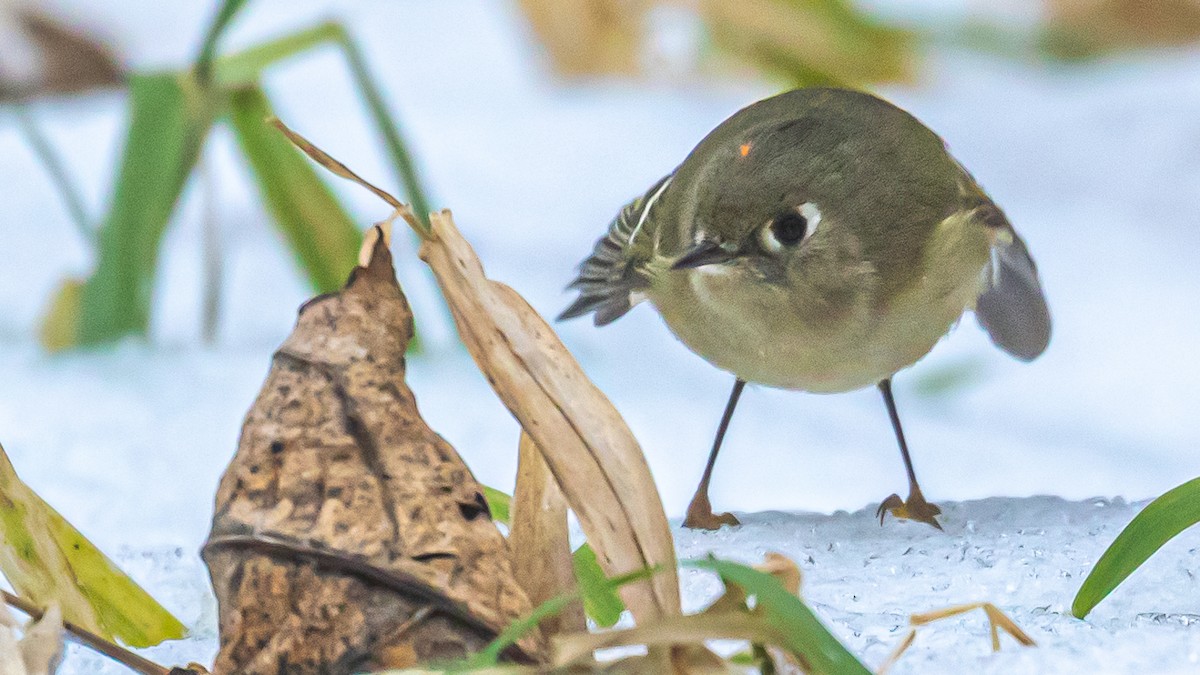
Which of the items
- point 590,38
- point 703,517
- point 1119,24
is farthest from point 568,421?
point 1119,24

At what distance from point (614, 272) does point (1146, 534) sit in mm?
682

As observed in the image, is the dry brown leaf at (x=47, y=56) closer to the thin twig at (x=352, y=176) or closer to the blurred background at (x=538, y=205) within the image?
the blurred background at (x=538, y=205)

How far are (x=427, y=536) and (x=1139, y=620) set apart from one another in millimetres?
517

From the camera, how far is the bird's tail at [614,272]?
4.72 feet

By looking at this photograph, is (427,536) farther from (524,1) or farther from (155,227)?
(524,1)

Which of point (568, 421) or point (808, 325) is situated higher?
point (808, 325)

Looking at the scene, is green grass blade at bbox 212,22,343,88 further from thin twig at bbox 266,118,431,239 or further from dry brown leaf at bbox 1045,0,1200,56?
dry brown leaf at bbox 1045,0,1200,56

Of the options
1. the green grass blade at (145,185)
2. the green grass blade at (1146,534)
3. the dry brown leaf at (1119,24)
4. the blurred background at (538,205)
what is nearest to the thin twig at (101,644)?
the blurred background at (538,205)

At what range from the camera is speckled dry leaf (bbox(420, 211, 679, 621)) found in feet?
2.66

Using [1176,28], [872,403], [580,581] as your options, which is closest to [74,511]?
[580,581]

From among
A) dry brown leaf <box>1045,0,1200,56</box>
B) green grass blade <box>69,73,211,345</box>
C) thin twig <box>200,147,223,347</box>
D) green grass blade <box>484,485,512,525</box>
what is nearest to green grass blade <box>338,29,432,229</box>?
green grass blade <box>69,73,211,345</box>

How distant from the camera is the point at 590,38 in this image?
397 cm

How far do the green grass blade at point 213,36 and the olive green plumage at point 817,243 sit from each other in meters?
0.79

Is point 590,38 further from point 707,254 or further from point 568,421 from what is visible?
point 568,421
